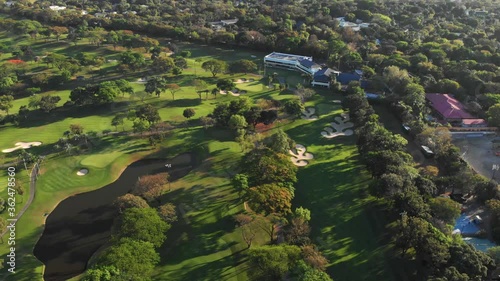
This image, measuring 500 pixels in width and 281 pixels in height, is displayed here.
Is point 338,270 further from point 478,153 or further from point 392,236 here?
point 478,153

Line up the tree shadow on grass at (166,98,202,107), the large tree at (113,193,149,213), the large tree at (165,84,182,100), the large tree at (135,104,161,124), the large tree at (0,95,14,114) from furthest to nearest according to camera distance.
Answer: the large tree at (165,84,182,100)
the tree shadow on grass at (166,98,202,107)
the large tree at (0,95,14,114)
the large tree at (135,104,161,124)
the large tree at (113,193,149,213)

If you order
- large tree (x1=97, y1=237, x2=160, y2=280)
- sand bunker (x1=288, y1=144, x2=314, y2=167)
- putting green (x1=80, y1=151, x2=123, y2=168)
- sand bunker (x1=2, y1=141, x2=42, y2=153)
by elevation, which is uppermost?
large tree (x1=97, y1=237, x2=160, y2=280)

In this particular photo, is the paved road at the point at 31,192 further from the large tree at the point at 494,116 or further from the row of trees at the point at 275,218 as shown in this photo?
the large tree at the point at 494,116

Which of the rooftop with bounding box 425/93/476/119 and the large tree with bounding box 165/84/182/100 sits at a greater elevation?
the rooftop with bounding box 425/93/476/119

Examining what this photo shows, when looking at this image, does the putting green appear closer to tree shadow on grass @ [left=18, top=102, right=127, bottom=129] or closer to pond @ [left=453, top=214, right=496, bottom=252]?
tree shadow on grass @ [left=18, top=102, right=127, bottom=129]

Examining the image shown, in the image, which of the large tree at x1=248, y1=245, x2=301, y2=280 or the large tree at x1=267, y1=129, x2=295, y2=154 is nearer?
the large tree at x1=248, y1=245, x2=301, y2=280


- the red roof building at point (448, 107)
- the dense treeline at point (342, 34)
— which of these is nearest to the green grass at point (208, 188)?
the dense treeline at point (342, 34)

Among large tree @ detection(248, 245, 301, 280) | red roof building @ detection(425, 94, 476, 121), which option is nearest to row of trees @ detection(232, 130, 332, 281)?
large tree @ detection(248, 245, 301, 280)

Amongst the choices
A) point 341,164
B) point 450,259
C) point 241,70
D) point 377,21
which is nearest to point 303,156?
point 341,164
